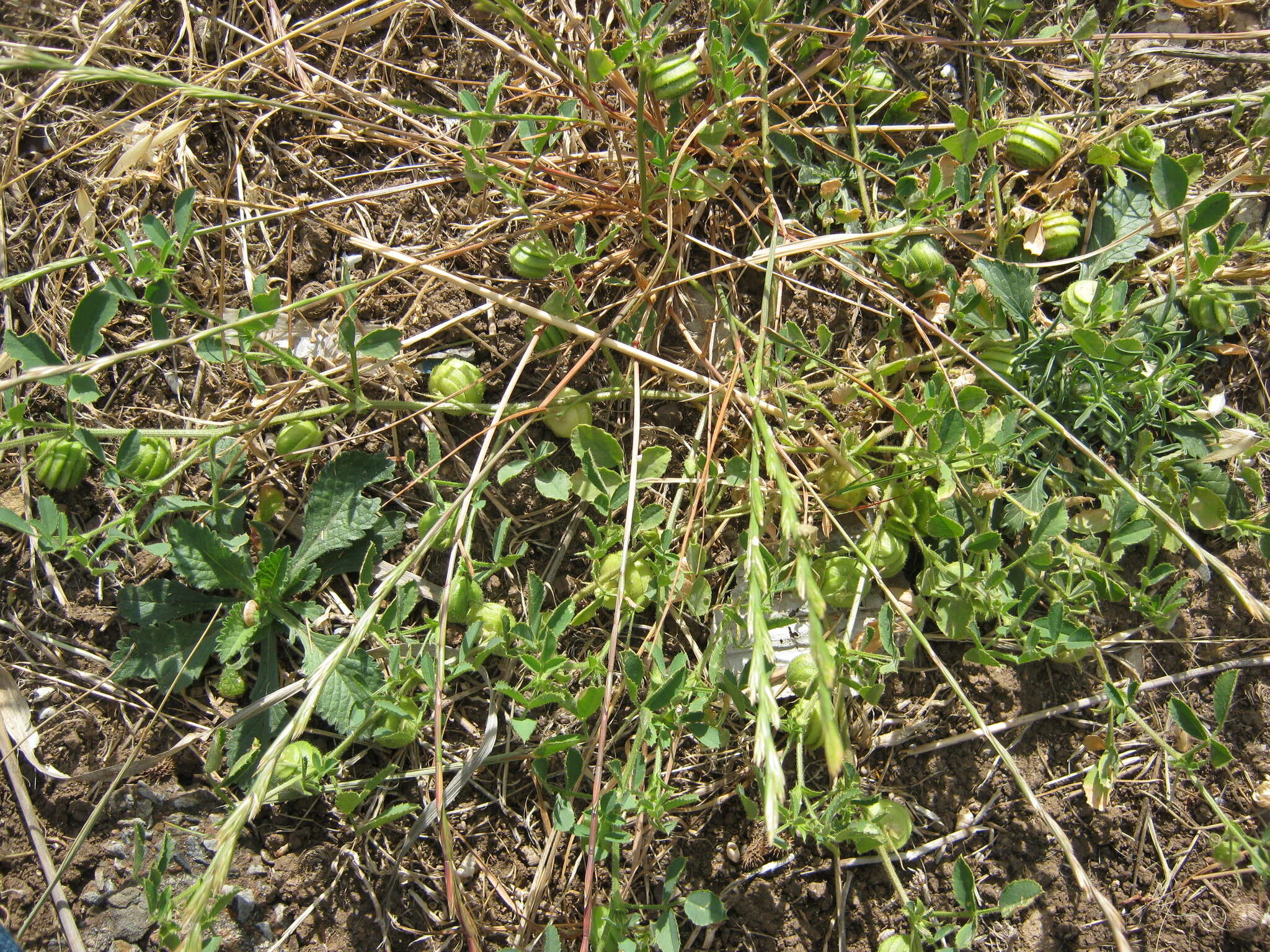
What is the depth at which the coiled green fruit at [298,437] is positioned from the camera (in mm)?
2127

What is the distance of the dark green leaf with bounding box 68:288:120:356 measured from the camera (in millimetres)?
1792

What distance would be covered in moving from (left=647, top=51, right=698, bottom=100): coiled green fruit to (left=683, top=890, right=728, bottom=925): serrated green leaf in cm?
185

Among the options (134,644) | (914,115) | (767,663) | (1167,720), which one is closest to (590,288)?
(914,115)

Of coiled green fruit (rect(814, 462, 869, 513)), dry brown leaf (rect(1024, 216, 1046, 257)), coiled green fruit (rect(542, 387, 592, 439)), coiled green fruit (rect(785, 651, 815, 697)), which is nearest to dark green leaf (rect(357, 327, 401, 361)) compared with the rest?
coiled green fruit (rect(542, 387, 592, 439))

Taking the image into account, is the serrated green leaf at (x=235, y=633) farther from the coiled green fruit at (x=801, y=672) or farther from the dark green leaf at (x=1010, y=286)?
the dark green leaf at (x=1010, y=286)

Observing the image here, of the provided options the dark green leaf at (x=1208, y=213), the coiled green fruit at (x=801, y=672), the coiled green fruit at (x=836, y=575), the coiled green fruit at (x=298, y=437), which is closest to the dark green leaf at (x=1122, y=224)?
the dark green leaf at (x=1208, y=213)

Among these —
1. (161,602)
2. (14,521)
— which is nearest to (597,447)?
(161,602)

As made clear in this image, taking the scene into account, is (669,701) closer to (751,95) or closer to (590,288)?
(590,288)

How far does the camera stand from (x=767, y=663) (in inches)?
58.5

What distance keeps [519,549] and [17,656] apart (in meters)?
1.39

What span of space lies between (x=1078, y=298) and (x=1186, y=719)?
1.10m

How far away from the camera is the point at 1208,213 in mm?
2037

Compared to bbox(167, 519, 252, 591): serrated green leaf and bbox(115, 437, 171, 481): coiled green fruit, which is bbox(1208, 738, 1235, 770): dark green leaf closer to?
bbox(167, 519, 252, 591): serrated green leaf

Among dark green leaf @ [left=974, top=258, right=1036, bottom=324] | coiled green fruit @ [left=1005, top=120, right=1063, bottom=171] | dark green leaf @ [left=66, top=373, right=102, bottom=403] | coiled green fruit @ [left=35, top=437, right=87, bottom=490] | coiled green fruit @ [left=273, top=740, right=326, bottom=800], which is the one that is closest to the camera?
dark green leaf @ [left=66, top=373, right=102, bottom=403]
